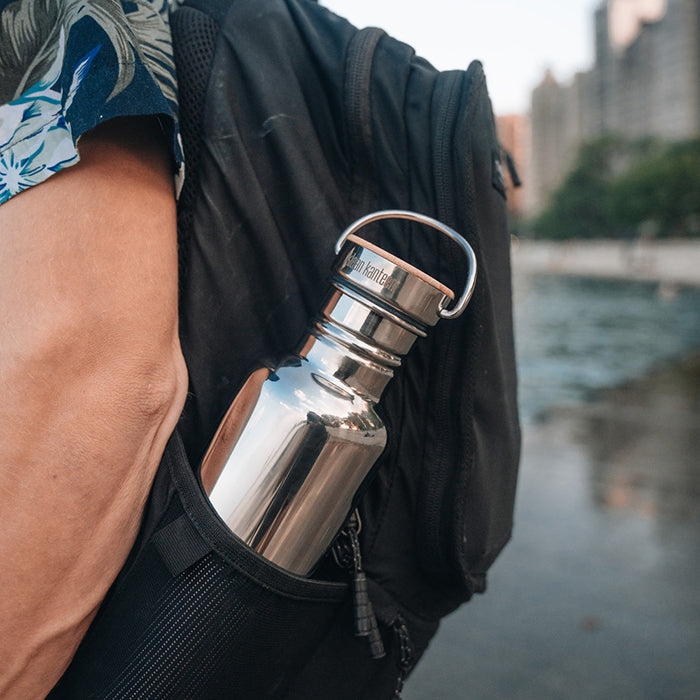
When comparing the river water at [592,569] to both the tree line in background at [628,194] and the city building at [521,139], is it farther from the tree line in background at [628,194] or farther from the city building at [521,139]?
the city building at [521,139]

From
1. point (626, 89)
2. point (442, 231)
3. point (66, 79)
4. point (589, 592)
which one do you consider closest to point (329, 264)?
point (442, 231)

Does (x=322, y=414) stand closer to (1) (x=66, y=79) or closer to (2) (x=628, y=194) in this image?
(1) (x=66, y=79)

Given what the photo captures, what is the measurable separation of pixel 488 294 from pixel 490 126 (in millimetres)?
247

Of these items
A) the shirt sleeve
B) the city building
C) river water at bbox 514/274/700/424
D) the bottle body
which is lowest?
the city building

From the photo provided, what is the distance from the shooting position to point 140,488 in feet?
2.82

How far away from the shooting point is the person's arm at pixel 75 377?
74cm

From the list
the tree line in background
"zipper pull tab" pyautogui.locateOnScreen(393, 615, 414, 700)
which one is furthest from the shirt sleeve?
the tree line in background

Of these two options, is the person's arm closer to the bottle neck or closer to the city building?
the bottle neck

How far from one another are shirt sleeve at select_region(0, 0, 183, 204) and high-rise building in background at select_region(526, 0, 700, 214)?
65055mm

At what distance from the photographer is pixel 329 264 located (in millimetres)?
1007

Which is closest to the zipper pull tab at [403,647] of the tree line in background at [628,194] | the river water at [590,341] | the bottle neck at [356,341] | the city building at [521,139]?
the bottle neck at [356,341]

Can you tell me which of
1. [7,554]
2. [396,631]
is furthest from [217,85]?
[396,631]

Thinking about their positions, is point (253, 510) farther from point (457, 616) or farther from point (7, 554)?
point (457, 616)

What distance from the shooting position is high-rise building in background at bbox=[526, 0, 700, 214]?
6694cm
